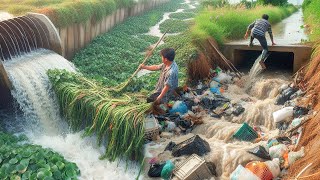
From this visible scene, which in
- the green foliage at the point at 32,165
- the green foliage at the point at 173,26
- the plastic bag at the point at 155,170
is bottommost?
the green foliage at the point at 173,26

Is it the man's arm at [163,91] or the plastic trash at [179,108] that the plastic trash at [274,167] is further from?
the plastic trash at [179,108]

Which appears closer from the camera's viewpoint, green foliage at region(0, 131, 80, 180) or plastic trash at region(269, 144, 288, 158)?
plastic trash at region(269, 144, 288, 158)

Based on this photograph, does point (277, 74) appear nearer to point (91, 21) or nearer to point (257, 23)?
point (257, 23)

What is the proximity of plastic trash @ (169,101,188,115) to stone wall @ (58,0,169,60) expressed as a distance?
17.5 feet

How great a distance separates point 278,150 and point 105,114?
132 inches

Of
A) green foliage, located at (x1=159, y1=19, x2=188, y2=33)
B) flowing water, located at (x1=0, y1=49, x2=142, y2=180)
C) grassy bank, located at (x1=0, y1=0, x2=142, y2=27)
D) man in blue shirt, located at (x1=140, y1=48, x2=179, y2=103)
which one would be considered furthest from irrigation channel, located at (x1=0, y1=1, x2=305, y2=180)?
green foliage, located at (x1=159, y1=19, x2=188, y2=33)

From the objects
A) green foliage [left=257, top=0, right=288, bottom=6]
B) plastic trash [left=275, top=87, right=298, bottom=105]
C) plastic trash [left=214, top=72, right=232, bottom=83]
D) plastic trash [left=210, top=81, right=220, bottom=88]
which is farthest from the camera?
green foliage [left=257, top=0, right=288, bottom=6]

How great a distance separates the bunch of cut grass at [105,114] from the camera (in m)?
6.52

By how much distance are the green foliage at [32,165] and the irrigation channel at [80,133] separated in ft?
1.56

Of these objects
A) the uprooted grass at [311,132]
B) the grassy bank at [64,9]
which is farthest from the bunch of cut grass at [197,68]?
the grassy bank at [64,9]

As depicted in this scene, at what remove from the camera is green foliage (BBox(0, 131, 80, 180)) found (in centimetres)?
590

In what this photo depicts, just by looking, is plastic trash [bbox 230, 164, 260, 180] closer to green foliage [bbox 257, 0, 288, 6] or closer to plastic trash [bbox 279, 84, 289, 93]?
plastic trash [bbox 279, 84, 289, 93]

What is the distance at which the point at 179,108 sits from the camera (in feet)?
25.6

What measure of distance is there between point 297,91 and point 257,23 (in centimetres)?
284
